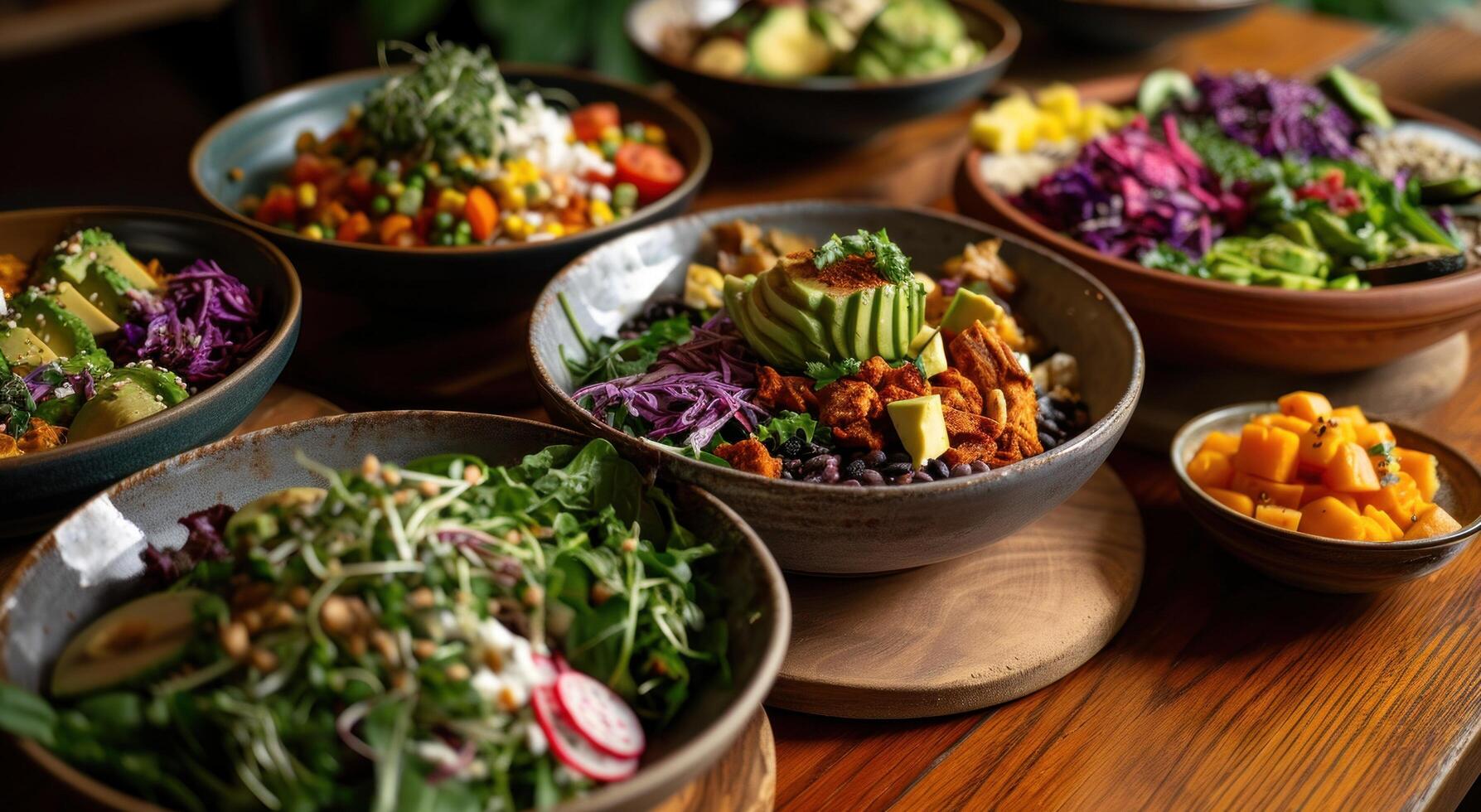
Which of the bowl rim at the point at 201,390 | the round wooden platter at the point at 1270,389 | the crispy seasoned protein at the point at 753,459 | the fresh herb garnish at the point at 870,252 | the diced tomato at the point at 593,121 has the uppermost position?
the fresh herb garnish at the point at 870,252

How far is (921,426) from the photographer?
66.0 inches

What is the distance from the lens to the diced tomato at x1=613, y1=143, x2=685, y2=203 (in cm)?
261

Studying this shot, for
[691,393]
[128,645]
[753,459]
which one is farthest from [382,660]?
[691,393]

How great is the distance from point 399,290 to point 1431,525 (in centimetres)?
187

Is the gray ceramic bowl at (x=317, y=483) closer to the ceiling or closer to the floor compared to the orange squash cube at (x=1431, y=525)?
closer to the ceiling

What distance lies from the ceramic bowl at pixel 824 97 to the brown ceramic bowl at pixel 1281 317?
2.50 feet

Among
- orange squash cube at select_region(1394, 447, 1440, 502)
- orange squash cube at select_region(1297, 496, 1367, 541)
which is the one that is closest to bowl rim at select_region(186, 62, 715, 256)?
orange squash cube at select_region(1297, 496, 1367, 541)

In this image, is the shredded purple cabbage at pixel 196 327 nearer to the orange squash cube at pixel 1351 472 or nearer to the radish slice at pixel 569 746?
the radish slice at pixel 569 746

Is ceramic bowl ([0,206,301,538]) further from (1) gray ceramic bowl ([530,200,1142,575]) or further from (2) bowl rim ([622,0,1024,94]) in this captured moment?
(2) bowl rim ([622,0,1024,94])

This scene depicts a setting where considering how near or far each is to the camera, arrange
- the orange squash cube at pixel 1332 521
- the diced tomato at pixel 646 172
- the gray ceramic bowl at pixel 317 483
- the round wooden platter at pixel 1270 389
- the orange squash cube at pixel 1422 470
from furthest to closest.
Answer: the diced tomato at pixel 646 172
the round wooden platter at pixel 1270 389
the orange squash cube at pixel 1422 470
the orange squash cube at pixel 1332 521
the gray ceramic bowl at pixel 317 483

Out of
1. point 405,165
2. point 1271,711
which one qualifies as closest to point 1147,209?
point 1271,711

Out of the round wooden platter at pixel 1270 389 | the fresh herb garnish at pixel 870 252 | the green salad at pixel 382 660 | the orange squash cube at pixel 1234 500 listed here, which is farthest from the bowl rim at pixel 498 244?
the orange squash cube at pixel 1234 500

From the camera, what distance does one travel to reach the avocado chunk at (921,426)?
66.2 inches

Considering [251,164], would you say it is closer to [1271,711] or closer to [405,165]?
[405,165]
